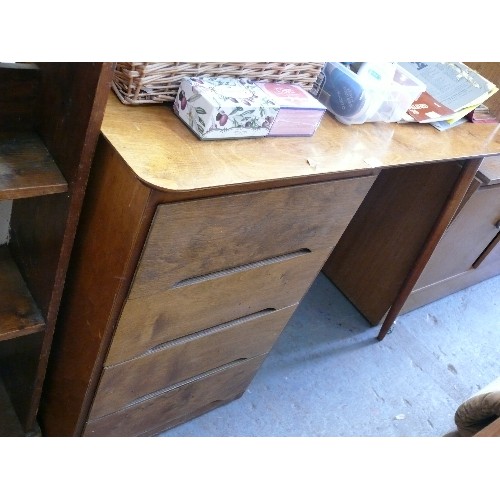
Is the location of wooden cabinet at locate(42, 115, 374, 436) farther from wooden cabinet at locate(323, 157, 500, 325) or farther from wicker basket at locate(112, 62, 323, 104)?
wooden cabinet at locate(323, 157, 500, 325)

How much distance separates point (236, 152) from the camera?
746 millimetres

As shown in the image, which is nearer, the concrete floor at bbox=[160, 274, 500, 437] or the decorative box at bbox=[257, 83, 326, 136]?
the decorative box at bbox=[257, 83, 326, 136]

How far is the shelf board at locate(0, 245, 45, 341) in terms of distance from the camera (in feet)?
2.60

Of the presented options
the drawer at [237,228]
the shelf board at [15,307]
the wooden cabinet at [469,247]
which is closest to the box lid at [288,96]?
the drawer at [237,228]

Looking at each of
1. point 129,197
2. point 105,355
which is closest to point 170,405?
point 105,355

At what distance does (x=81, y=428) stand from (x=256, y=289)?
41 centimetres

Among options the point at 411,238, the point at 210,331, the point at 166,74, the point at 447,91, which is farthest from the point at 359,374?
the point at 166,74

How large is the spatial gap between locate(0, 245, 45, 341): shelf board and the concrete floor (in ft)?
1.62

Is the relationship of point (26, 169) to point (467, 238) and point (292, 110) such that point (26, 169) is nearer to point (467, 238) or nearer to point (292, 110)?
point (292, 110)

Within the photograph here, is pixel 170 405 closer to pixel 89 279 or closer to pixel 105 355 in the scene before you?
pixel 105 355

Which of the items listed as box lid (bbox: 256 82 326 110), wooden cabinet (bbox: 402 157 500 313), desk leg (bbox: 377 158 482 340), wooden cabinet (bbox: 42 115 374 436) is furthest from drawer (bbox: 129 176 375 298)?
wooden cabinet (bbox: 402 157 500 313)

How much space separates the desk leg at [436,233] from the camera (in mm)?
1274

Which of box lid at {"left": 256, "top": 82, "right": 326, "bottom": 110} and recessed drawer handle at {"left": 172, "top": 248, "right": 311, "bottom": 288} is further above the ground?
box lid at {"left": 256, "top": 82, "right": 326, "bottom": 110}
